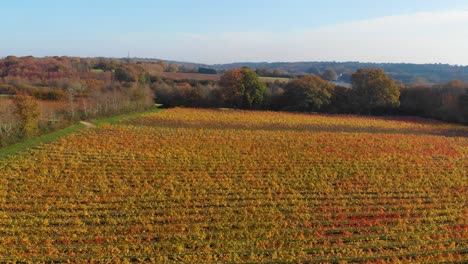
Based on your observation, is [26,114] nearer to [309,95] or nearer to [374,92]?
[309,95]

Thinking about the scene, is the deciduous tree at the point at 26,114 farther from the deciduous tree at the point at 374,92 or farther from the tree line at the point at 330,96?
the deciduous tree at the point at 374,92

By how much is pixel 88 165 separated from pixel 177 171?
19.4 ft

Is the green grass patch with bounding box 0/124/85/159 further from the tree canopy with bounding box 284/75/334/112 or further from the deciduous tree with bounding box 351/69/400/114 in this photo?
the deciduous tree with bounding box 351/69/400/114

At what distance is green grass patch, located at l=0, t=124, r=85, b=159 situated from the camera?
25269 millimetres

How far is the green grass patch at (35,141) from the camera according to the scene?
25269 millimetres

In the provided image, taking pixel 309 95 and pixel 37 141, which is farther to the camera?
pixel 309 95

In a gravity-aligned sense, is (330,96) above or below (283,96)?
above

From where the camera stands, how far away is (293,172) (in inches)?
872

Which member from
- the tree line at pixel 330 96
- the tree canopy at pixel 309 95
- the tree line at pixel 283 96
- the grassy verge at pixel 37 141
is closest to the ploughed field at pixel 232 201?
the grassy verge at pixel 37 141

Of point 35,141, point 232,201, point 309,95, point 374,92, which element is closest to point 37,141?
point 35,141

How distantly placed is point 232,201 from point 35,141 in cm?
2042

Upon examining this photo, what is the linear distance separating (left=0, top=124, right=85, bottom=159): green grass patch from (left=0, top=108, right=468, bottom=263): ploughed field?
149cm

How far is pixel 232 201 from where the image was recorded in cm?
1717

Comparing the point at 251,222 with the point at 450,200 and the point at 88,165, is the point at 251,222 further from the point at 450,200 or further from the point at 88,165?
the point at 88,165
